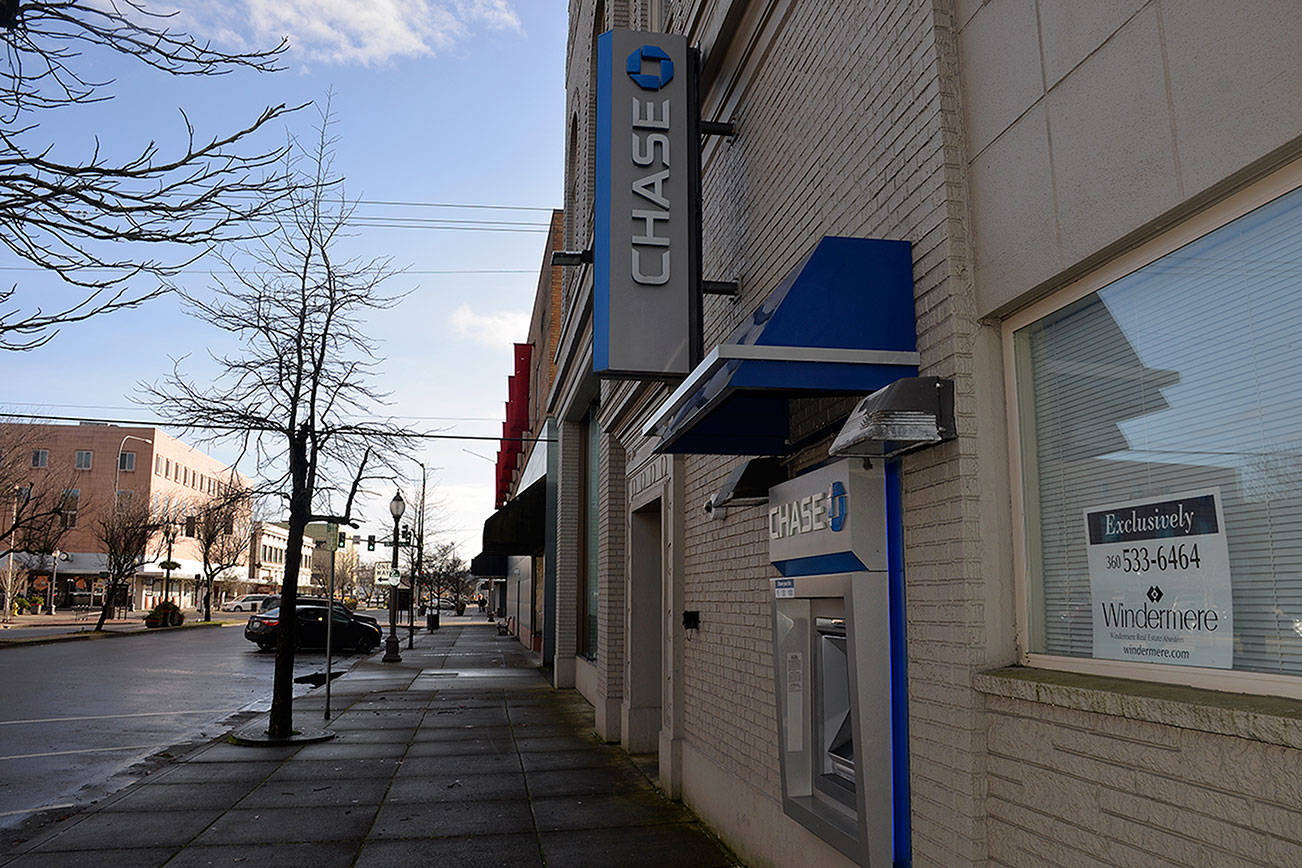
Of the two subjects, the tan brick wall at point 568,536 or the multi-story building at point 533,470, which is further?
the multi-story building at point 533,470

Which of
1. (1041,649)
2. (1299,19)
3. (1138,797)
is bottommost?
(1138,797)

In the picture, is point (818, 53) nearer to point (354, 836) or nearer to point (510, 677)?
point (354, 836)

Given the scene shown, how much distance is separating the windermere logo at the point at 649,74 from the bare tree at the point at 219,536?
7.35 metres

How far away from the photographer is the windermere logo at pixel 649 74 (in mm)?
7129

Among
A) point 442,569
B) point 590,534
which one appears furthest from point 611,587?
point 442,569

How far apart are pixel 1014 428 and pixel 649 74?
4532 millimetres

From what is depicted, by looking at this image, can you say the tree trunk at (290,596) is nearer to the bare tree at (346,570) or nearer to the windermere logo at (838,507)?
the windermere logo at (838,507)

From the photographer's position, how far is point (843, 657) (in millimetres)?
5039

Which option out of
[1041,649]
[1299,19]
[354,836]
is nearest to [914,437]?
[1041,649]

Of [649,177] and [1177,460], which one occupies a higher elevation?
[649,177]

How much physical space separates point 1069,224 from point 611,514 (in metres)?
10.2

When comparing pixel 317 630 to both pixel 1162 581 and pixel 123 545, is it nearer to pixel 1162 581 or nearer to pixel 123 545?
pixel 123 545

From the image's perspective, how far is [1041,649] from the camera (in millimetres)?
3602

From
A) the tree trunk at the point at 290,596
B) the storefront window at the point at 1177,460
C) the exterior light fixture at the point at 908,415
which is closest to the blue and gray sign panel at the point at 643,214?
the exterior light fixture at the point at 908,415
